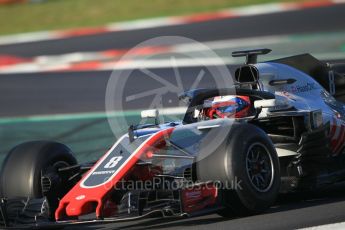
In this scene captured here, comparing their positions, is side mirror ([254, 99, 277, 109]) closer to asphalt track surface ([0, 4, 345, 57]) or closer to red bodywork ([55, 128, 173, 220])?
red bodywork ([55, 128, 173, 220])

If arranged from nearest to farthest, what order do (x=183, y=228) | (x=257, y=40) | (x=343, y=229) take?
(x=343, y=229) < (x=183, y=228) < (x=257, y=40)

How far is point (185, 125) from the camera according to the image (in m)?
6.86

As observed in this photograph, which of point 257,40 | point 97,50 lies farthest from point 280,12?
point 97,50

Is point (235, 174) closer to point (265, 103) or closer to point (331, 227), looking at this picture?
point (331, 227)

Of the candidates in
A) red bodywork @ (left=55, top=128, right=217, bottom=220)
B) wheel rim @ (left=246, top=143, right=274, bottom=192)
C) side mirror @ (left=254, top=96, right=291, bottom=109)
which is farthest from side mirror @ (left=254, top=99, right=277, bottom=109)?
red bodywork @ (left=55, top=128, right=217, bottom=220)

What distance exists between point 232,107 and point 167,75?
8.18 m

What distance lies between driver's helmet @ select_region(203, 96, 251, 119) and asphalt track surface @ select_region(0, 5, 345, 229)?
0.92 metres

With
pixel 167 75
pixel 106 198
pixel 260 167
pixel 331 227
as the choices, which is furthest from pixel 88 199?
pixel 167 75

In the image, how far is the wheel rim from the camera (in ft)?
21.1

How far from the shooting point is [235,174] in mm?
6199

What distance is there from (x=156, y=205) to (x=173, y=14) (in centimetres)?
1599

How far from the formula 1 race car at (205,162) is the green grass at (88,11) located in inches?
569

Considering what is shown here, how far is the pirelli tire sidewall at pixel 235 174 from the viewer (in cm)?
620

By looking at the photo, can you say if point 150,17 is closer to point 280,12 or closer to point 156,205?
point 280,12
